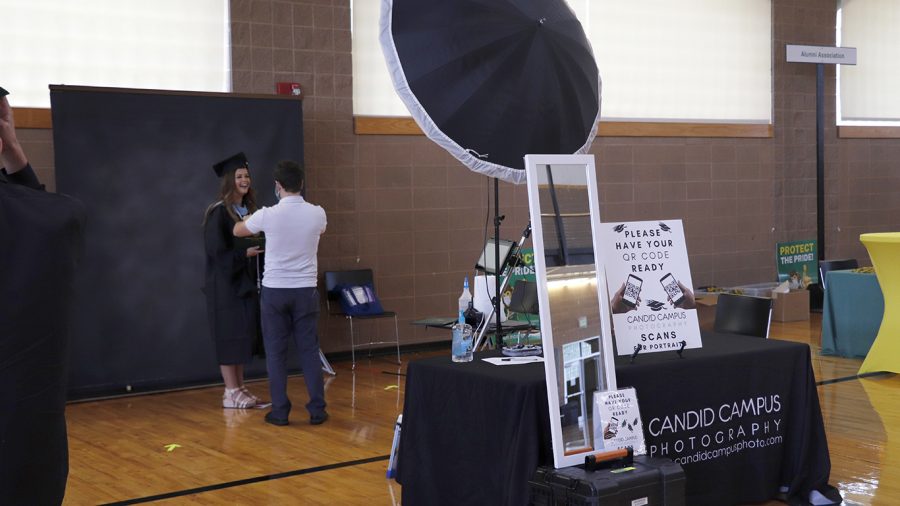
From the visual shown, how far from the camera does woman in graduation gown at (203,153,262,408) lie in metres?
6.44

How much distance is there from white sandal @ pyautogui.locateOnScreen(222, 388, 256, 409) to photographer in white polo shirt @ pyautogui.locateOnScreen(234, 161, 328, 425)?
502 mm

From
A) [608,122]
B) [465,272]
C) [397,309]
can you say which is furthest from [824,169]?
[397,309]

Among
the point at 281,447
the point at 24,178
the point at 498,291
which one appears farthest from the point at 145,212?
the point at 24,178

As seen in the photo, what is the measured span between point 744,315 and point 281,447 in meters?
2.49

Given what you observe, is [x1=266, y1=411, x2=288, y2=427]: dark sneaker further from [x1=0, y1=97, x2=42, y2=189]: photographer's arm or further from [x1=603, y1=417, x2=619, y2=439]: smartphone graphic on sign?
[x1=0, y1=97, x2=42, y2=189]: photographer's arm

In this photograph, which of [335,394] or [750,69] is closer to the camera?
[335,394]

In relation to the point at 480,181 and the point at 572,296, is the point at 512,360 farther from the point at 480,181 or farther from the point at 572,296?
the point at 480,181

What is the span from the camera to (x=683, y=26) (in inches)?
416

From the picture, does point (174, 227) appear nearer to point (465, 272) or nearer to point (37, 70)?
point (37, 70)

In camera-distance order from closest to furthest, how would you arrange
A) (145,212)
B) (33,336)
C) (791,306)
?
1. (33,336)
2. (145,212)
3. (791,306)

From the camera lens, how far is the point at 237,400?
657cm

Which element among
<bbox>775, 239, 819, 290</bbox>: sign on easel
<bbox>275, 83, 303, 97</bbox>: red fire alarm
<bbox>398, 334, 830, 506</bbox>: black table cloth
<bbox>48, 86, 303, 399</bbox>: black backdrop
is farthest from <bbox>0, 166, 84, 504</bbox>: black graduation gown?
<bbox>775, 239, 819, 290</bbox>: sign on easel

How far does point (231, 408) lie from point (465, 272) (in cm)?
296

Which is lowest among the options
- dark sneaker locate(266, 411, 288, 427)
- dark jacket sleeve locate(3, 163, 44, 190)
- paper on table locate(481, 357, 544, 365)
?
dark sneaker locate(266, 411, 288, 427)
